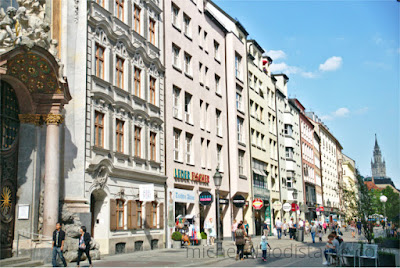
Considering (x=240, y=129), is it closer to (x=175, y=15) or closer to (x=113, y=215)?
(x=175, y=15)

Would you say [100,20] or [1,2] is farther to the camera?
[100,20]

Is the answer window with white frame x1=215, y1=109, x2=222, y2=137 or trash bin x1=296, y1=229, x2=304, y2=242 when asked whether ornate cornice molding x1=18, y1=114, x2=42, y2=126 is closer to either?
window with white frame x1=215, y1=109, x2=222, y2=137

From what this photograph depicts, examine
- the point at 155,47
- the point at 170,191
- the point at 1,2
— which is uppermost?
the point at 155,47

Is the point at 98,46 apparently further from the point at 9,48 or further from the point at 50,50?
the point at 9,48

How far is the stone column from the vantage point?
2105 centimetres

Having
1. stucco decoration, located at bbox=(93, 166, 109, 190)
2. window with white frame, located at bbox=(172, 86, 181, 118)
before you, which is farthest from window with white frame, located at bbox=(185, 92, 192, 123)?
stucco decoration, located at bbox=(93, 166, 109, 190)

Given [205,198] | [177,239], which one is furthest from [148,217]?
[205,198]

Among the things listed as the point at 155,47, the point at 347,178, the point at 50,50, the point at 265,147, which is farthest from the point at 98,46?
the point at 347,178

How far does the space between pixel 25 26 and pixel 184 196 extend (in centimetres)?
1872

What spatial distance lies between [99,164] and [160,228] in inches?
346

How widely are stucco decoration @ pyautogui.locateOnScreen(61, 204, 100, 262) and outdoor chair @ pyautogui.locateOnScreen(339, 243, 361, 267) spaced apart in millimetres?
10480

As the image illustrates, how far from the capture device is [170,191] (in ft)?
112

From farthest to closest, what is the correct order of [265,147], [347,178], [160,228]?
[347,178] → [265,147] → [160,228]

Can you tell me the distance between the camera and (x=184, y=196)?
119 feet
